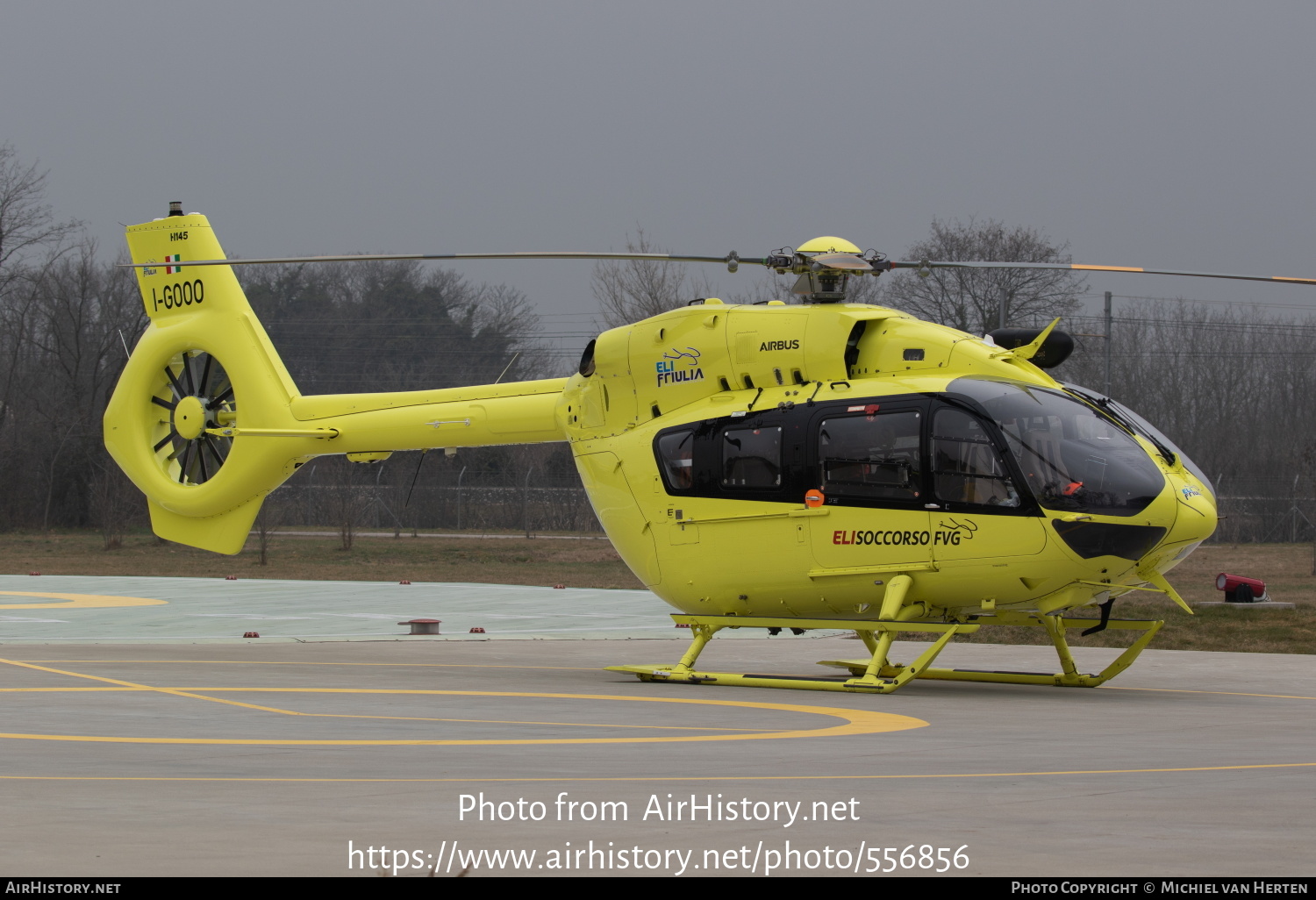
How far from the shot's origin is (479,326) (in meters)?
71.5

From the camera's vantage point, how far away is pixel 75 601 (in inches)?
913

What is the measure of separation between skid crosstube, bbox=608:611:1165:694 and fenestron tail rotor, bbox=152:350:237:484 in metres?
7.05

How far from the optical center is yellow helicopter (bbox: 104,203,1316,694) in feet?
38.0

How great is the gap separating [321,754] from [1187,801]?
4526mm

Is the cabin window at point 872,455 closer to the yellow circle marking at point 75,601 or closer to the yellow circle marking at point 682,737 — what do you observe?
the yellow circle marking at point 682,737

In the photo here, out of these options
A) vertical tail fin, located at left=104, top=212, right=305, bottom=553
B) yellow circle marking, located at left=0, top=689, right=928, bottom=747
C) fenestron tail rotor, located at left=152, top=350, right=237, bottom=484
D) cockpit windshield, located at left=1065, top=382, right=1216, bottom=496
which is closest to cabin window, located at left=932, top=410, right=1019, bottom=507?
cockpit windshield, located at left=1065, top=382, right=1216, bottom=496

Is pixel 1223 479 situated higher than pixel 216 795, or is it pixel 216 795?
pixel 216 795

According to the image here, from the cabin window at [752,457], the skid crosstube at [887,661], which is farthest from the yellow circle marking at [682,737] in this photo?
the cabin window at [752,457]

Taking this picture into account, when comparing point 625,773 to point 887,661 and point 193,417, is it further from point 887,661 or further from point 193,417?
point 193,417

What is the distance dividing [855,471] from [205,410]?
30.9ft

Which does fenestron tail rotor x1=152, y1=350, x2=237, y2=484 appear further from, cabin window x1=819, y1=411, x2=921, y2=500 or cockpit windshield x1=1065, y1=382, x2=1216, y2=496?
cockpit windshield x1=1065, y1=382, x2=1216, y2=496

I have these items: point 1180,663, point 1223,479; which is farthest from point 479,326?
point 1180,663

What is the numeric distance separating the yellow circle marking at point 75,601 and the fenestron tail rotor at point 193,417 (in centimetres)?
494

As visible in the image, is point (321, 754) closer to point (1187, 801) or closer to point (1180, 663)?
point (1187, 801)
